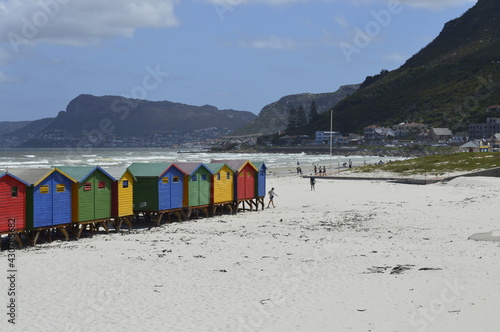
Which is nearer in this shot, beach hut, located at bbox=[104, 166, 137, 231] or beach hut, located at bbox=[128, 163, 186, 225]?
beach hut, located at bbox=[104, 166, 137, 231]

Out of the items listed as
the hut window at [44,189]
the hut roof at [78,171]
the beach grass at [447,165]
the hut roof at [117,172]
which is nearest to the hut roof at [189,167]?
the hut roof at [117,172]

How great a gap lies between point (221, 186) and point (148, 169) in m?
5.44

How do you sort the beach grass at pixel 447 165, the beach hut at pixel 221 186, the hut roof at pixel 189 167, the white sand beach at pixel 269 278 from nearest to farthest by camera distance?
the white sand beach at pixel 269 278, the hut roof at pixel 189 167, the beach hut at pixel 221 186, the beach grass at pixel 447 165

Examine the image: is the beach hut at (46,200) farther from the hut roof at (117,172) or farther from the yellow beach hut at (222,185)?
the yellow beach hut at (222,185)

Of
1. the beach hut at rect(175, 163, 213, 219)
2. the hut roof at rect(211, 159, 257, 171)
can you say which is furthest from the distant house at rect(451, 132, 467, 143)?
the beach hut at rect(175, 163, 213, 219)

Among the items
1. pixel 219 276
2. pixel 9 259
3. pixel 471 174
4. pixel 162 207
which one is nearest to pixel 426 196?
pixel 471 174

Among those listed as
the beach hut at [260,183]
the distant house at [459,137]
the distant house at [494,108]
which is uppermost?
the distant house at [494,108]

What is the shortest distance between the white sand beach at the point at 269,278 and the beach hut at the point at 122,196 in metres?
1.06

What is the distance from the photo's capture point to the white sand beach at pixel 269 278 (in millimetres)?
12328

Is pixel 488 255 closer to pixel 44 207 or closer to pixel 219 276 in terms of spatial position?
pixel 219 276

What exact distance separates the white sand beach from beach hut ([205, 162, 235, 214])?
11.0 ft

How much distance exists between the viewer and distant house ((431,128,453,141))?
18575 cm

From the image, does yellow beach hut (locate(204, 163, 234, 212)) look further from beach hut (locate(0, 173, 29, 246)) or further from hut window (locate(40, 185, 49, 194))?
beach hut (locate(0, 173, 29, 246))

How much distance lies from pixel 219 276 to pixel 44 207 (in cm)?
970
